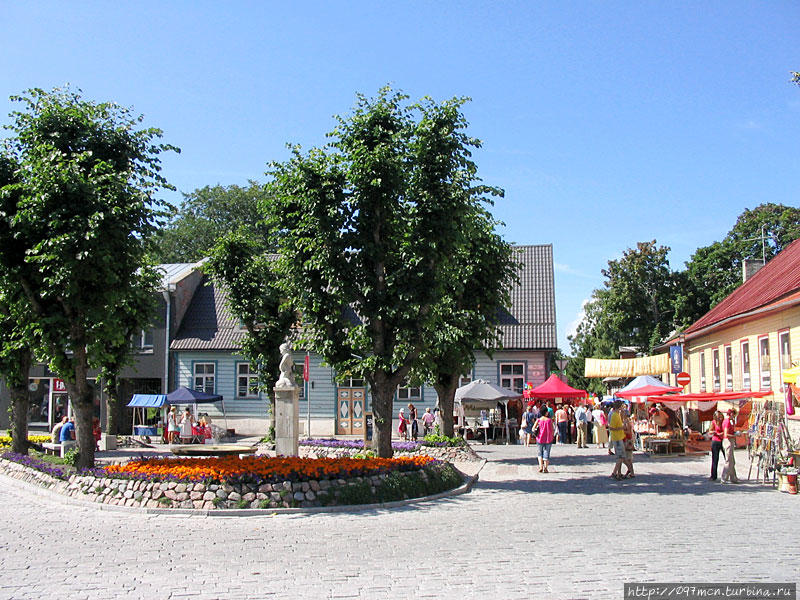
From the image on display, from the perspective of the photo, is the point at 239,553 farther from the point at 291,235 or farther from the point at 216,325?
the point at 216,325

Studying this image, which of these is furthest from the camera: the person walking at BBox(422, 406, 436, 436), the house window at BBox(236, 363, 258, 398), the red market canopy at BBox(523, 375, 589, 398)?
the house window at BBox(236, 363, 258, 398)

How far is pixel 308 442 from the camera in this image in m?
24.5

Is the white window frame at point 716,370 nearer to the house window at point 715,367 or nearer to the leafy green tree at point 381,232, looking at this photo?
the house window at point 715,367

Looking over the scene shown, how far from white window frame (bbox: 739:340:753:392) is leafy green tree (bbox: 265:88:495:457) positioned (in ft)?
42.5

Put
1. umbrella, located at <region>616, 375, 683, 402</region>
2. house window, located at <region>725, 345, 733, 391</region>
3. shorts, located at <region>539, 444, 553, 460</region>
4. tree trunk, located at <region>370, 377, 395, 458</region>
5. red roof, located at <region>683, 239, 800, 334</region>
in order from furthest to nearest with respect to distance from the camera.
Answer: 1. house window, located at <region>725, 345, 733, 391</region>
2. umbrella, located at <region>616, 375, 683, 402</region>
3. red roof, located at <region>683, 239, 800, 334</region>
4. shorts, located at <region>539, 444, 553, 460</region>
5. tree trunk, located at <region>370, 377, 395, 458</region>

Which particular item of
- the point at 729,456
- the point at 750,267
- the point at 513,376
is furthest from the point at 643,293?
the point at 729,456

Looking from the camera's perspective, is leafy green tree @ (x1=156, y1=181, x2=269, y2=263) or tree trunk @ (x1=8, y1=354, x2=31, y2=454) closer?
tree trunk @ (x1=8, y1=354, x2=31, y2=454)

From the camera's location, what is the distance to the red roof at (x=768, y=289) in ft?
70.9

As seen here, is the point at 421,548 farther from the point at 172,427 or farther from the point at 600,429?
the point at 172,427

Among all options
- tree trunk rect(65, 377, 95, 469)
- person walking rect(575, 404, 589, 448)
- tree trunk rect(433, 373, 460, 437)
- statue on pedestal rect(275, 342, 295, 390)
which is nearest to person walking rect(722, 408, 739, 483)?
tree trunk rect(433, 373, 460, 437)

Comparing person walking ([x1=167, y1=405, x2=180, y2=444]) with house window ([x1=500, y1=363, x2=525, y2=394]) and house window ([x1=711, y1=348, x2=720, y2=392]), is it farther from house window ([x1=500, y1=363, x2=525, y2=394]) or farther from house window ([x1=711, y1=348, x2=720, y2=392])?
house window ([x1=711, y1=348, x2=720, y2=392])

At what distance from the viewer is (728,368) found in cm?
2805

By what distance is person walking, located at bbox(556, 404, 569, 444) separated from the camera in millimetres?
32219

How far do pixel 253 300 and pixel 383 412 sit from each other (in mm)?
10009
